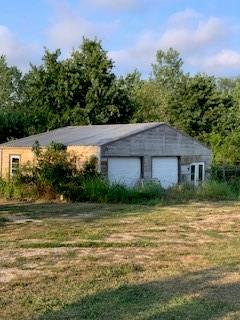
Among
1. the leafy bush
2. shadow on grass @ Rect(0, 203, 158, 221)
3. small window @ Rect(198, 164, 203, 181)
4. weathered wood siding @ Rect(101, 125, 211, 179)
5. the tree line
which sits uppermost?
the tree line

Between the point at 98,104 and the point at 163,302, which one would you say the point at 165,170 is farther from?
the point at 163,302

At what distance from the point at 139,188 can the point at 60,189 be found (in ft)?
10.7

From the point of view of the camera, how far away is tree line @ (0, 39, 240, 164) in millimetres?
35850

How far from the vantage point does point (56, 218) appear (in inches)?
675

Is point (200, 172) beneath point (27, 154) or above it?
beneath

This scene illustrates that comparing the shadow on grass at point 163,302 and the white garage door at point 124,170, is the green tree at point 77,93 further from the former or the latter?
the shadow on grass at point 163,302

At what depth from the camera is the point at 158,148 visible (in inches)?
1080

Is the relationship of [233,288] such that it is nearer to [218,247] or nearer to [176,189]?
[218,247]

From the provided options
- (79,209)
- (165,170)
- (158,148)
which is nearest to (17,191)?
(79,209)

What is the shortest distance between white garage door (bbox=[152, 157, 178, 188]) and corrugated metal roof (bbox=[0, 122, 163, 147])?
5.73 feet

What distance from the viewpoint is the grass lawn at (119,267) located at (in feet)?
22.7

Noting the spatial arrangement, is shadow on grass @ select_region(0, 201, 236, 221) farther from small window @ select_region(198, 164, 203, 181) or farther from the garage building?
small window @ select_region(198, 164, 203, 181)

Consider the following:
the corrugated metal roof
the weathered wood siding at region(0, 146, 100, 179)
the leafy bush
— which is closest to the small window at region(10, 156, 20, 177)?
the weathered wood siding at region(0, 146, 100, 179)

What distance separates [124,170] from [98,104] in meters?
13.9
